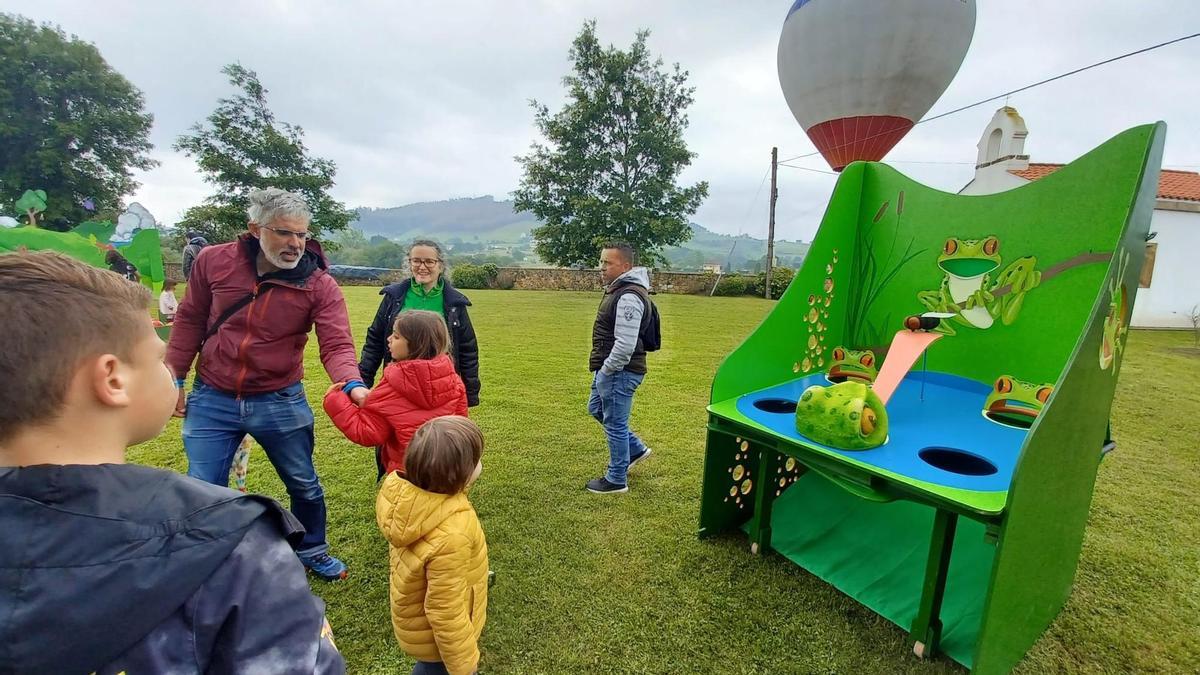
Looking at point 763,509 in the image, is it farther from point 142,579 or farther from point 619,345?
point 142,579

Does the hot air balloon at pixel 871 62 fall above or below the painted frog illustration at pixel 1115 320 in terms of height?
above

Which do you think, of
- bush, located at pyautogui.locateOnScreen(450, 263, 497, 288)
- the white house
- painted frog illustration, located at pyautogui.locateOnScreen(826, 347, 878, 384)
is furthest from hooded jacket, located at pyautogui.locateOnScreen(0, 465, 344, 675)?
bush, located at pyautogui.locateOnScreen(450, 263, 497, 288)

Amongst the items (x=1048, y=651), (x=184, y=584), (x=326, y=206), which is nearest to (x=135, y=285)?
(x=184, y=584)

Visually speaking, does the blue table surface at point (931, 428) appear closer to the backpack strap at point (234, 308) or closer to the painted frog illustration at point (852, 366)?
the painted frog illustration at point (852, 366)

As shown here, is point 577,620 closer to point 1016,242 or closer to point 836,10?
point 1016,242

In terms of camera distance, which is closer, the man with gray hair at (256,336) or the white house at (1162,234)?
the man with gray hair at (256,336)

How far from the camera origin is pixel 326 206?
2986 cm

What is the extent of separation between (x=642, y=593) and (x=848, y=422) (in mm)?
1329

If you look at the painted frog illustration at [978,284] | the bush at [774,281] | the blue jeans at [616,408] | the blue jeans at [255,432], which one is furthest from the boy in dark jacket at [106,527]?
the bush at [774,281]

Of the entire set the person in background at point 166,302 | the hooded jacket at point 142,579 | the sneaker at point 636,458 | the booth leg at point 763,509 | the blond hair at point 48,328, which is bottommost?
the sneaker at point 636,458

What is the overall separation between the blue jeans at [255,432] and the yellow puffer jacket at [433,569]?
33.5 inches

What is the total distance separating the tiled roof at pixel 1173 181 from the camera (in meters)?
13.4

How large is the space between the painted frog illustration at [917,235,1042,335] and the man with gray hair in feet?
10.3

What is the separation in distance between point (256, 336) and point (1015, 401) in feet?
11.8
